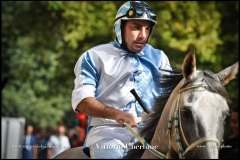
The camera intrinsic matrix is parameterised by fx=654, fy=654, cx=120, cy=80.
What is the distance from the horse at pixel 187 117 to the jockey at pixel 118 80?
163 mm

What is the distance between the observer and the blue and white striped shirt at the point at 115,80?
5555 millimetres

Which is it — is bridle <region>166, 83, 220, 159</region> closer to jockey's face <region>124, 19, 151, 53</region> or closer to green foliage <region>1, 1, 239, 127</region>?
jockey's face <region>124, 19, 151, 53</region>

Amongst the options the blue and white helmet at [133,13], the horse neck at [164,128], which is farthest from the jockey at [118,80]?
the horse neck at [164,128]

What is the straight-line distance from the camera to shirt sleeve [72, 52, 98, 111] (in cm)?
541

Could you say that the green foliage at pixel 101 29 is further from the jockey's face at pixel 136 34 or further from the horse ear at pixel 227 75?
the horse ear at pixel 227 75

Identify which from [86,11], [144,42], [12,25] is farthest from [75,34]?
[144,42]

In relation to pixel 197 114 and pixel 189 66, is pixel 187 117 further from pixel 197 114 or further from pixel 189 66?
pixel 189 66

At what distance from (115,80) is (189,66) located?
1.05 metres

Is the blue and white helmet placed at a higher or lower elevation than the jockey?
higher

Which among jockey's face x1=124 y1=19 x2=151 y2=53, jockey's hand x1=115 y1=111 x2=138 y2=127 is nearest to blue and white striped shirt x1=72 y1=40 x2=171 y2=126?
jockey's face x1=124 y1=19 x2=151 y2=53

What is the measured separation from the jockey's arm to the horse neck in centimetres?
19

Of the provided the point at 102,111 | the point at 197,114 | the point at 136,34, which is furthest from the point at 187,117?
the point at 136,34

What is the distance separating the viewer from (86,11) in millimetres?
18156

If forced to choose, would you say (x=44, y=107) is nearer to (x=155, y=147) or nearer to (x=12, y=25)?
(x=12, y=25)
